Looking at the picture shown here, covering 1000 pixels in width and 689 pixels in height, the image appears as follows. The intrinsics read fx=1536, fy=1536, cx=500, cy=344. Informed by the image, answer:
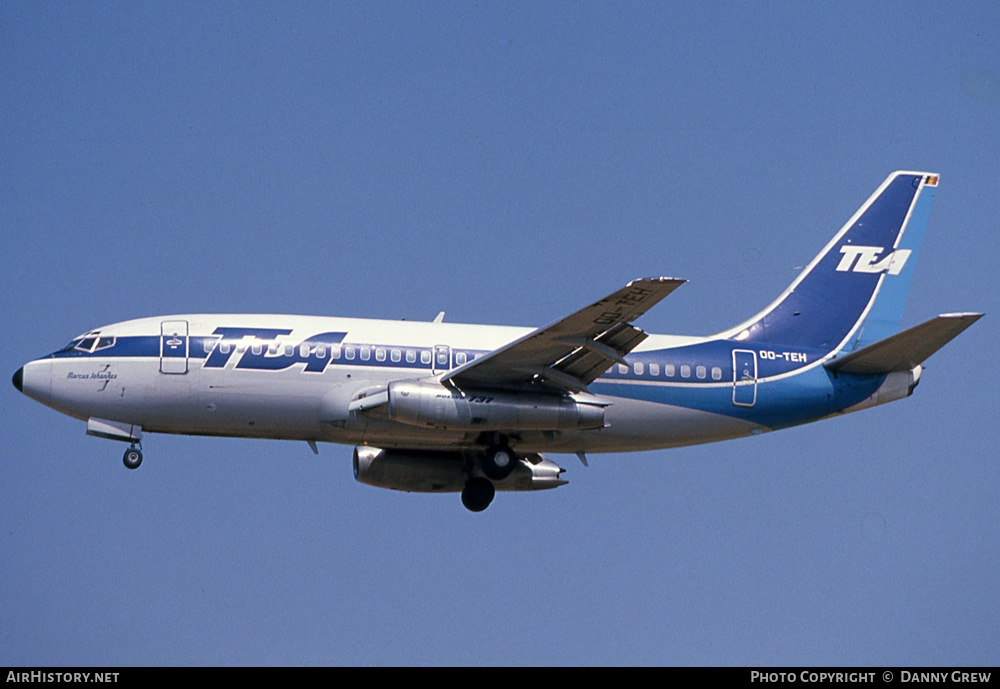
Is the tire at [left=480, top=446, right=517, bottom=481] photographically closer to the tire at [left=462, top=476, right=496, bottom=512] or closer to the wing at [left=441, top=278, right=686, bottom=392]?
the tire at [left=462, top=476, right=496, bottom=512]

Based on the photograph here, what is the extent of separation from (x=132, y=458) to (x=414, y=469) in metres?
7.65

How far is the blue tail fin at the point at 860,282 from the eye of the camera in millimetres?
42312

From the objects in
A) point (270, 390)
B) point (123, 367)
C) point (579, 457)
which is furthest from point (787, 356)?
point (123, 367)

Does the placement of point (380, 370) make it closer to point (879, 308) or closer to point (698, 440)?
point (698, 440)

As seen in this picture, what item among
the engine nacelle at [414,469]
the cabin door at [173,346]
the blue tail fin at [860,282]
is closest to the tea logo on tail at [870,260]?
the blue tail fin at [860,282]

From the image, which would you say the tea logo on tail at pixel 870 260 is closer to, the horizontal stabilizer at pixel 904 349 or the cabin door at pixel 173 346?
the horizontal stabilizer at pixel 904 349

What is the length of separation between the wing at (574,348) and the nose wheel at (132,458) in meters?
7.76

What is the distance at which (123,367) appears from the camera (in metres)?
37.5

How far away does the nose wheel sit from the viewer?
37.6 m

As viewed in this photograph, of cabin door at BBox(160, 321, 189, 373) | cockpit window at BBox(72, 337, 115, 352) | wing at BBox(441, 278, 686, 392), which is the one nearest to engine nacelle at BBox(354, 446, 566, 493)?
wing at BBox(441, 278, 686, 392)

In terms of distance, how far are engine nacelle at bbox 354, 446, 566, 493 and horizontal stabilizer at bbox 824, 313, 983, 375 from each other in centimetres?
879

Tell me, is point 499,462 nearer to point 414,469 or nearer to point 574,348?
point 414,469

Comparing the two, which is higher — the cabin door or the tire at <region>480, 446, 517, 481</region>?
the cabin door
